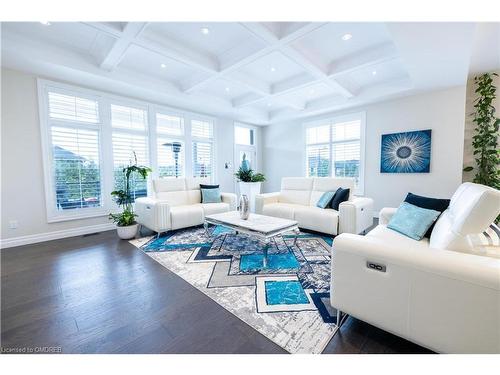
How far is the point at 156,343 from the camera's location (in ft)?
4.43

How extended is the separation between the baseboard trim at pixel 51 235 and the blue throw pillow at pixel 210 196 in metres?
1.78

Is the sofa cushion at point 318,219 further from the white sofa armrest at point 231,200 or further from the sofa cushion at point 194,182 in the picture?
the sofa cushion at point 194,182

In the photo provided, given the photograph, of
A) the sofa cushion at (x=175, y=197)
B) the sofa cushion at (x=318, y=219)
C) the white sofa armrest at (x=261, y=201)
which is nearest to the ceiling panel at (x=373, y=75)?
→ the sofa cushion at (x=318, y=219)

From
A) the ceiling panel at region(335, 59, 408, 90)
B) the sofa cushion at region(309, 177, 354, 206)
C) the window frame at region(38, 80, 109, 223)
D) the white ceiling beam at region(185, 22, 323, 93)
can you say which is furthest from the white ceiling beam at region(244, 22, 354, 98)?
the window frame at region(38, 80, 109, 223)

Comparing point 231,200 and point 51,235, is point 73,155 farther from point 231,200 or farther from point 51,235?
point 231,200

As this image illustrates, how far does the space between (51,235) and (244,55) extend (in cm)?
413

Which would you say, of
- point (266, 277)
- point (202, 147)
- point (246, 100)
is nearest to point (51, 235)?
point (202, 147)

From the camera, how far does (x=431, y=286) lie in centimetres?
108

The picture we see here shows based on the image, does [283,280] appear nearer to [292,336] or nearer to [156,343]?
[292,336]

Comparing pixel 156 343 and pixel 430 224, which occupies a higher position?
pixel 430 224

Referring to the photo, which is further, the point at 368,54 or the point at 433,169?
the point at 433,169

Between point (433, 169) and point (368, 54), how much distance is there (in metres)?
2.61

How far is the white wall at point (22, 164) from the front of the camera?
3.11 m

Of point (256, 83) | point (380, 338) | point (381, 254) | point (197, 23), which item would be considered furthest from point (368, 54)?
point (380, 338)
